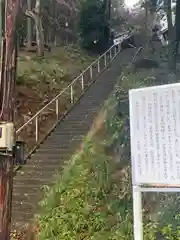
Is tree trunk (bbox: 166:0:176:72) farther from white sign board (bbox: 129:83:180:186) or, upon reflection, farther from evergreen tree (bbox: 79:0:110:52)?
evergreen tree (bbox: 79:0:110:52)

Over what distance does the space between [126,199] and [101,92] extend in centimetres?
854

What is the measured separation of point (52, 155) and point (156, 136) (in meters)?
6.04

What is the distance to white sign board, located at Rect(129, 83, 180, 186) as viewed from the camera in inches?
192

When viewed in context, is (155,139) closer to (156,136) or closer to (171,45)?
(156,136)

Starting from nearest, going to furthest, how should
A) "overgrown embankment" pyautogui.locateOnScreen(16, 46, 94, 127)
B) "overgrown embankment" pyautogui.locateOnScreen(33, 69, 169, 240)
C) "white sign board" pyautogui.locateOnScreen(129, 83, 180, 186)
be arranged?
1. "white sign board" pyautogui.locateOnScreen(129, 83, 180, 186)
2. "overgrown embankment" pyautogui.locateOnScreen(33, 69, 169, 240)
3. "overgrown embankment" pyautogui.locateOnScreen(16, 46, 94, 127)

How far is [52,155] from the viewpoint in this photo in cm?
1075

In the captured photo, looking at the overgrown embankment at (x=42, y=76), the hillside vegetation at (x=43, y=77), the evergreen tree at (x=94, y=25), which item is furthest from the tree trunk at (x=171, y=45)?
the evergreen tree at (x=94, y=25)

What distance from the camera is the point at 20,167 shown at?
10.4 metres

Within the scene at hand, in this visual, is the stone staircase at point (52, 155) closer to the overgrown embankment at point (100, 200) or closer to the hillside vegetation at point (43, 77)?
the overgrown embankment at point (100, 200)

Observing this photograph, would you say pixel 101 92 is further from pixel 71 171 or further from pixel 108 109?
pixel 71 171

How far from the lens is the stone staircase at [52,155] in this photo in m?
8.78

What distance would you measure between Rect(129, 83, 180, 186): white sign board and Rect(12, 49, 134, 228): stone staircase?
3934mm

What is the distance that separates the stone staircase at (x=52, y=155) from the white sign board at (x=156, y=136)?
155 inches

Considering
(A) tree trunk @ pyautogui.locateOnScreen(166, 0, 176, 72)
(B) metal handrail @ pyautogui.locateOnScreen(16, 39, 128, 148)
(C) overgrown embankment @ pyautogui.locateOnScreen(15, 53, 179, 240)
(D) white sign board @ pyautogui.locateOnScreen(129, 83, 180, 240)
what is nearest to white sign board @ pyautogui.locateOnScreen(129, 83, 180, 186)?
(D) white sign board @ pyautogui.locateOnScreen(129, 83, 180, 240)
